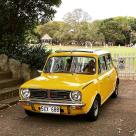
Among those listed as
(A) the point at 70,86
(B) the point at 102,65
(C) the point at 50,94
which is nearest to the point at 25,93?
(C) the point at 50,94

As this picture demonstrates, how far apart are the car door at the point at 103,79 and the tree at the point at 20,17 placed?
16.9 ft

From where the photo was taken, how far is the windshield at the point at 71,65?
9.00m

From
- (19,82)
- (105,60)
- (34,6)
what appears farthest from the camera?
(34,6)

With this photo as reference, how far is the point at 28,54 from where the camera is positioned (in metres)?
13.3

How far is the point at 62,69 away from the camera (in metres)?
9.11

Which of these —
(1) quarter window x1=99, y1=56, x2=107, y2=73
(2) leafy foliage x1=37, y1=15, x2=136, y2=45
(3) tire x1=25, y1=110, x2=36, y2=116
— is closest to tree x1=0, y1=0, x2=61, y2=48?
(1) quarter window x1=99, y1=56, x2=107, y2=73

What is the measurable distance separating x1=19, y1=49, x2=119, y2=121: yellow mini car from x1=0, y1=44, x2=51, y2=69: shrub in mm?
3462

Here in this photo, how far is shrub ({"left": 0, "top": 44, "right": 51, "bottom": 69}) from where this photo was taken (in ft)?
42.2

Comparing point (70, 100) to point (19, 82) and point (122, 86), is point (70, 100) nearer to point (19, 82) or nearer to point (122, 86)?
point (19, 82)

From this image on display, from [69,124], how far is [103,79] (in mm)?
1848

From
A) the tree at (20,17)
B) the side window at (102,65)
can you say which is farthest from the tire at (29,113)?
the tree at (20,17)

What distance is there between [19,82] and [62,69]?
3382 millimetres

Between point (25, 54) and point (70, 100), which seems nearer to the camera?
point (70, 100)

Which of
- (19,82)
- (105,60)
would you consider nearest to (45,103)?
(105,60)
